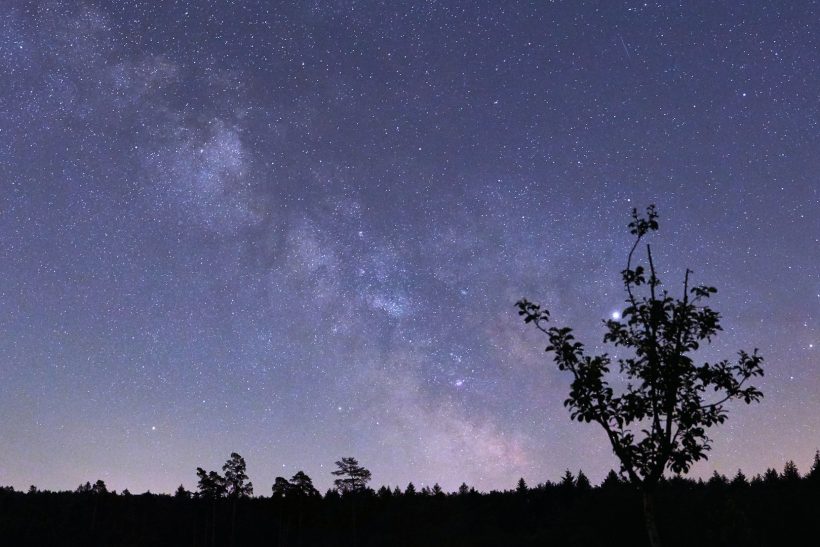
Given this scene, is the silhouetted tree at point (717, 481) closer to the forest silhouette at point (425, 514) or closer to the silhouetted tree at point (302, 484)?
the forest silhouette at point (425, 514)

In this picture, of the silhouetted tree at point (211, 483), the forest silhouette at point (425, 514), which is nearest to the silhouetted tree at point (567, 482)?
the forest silhouette at point (425, 514)

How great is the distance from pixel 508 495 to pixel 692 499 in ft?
139

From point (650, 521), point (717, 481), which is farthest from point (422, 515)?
point (650, 521)

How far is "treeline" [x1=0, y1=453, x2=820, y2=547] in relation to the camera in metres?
96.6

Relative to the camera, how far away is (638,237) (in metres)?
12.3

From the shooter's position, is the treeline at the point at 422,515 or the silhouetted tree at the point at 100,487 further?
the silhouetted tree at the point at 100,487

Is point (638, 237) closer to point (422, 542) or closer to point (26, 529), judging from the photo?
point (422, 542)

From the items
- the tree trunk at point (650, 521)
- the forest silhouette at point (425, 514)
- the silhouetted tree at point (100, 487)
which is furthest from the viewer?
the silhouetted tree at point (100, 487)

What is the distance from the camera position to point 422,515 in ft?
410

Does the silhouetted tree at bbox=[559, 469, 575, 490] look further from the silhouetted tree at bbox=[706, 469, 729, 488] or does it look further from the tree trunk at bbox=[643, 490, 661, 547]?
the tree trunk at bbox=[643, 490, 661, 547]

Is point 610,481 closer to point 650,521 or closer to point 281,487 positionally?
point 281,487

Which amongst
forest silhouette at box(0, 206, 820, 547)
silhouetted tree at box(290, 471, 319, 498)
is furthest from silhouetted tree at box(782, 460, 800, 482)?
silhouetted tree at box(290, 471, 319, 498)

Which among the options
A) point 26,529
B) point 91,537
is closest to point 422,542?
point 91,537

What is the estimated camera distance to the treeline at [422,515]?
96.6m
